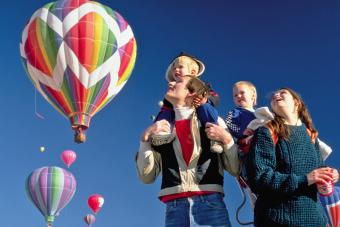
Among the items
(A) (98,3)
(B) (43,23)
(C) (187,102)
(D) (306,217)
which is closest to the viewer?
(D) (306,217)

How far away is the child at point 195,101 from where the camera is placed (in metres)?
4.23

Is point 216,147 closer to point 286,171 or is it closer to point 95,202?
point 286,171

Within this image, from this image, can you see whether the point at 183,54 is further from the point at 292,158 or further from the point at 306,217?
the point at 306,217

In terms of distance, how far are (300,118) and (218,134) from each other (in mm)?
687

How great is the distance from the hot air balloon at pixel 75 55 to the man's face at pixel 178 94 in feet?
53.7

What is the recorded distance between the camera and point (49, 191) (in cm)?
3003

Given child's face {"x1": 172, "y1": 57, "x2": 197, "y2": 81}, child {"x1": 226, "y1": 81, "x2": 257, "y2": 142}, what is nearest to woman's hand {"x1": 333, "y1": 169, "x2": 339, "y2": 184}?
child {"x1": 226, "y1": 81, "x2": 257, "y2": 142}

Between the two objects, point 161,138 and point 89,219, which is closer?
point 161,138

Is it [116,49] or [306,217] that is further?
[116,49]

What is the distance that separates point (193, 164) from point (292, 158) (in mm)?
749

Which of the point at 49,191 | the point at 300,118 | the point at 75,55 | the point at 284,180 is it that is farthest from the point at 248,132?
the point at 49,191

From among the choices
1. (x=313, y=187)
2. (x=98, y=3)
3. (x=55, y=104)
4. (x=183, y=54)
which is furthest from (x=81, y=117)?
(x=313, y=187)

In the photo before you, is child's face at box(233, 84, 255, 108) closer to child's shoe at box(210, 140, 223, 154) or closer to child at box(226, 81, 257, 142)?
child at box(226, 81, 257, 142)

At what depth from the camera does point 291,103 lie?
4.13 meters
